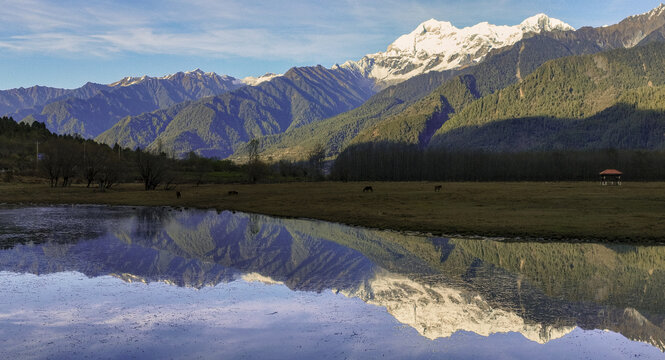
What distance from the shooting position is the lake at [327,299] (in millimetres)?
15984

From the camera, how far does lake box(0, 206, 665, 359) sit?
15984mm

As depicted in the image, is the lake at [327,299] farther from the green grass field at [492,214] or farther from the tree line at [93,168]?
the tree line at [93,168]

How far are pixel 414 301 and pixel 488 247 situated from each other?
16187 millimetres

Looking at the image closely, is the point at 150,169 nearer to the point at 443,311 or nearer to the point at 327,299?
the point at 327,299

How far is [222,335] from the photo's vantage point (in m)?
16.8

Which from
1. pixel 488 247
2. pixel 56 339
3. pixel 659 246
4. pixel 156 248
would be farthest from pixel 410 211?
pixel 56 339

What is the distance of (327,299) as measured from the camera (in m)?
22.0

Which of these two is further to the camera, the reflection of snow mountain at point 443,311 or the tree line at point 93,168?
the tree line at point 93,168

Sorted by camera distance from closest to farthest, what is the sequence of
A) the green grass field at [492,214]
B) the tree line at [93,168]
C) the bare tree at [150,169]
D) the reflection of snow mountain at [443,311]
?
the reflection of snow mountain at [443,311] → the green grass field at [492,214] → the tree line at [93,168] → the bare tree at [150,169]

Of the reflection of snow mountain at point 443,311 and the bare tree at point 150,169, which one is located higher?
the bare tree at point 150,169

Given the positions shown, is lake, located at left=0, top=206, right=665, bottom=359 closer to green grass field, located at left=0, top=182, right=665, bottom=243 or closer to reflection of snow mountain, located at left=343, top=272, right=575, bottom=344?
reflection of snow mountain, located at left=343, top=272, right=575, bottom=344

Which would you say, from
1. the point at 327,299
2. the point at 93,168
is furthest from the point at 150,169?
the point at 327,299

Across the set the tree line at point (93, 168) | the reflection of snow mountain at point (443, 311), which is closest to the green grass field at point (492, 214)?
the reflection of snow mountain at point (443, 311)

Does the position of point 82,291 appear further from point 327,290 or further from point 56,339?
point 327,290
